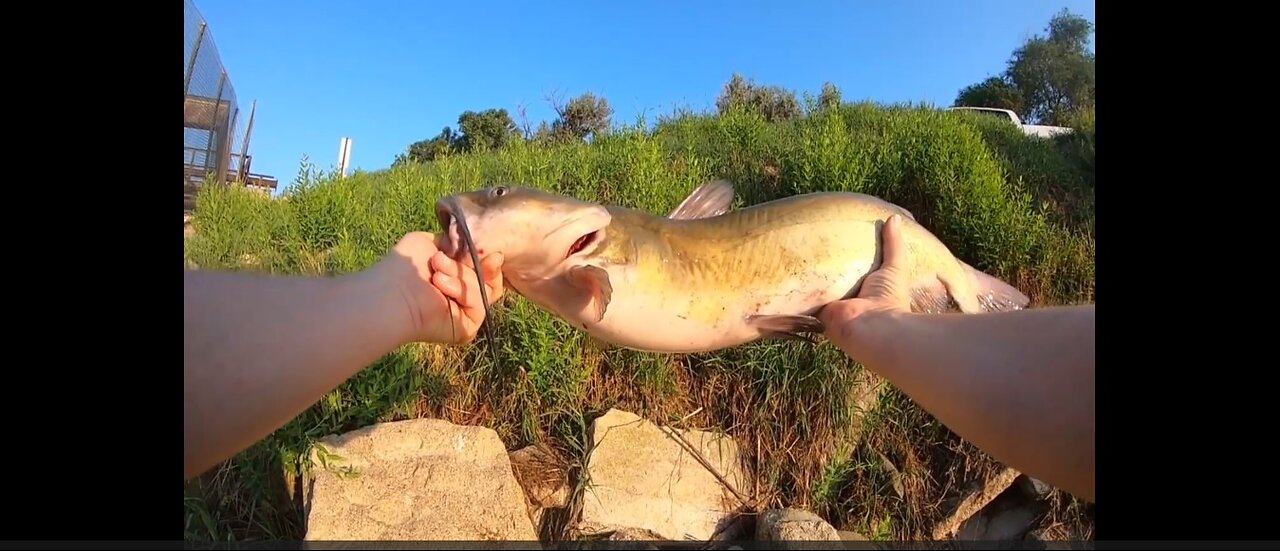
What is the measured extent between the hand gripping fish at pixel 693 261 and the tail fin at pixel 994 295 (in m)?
0.01

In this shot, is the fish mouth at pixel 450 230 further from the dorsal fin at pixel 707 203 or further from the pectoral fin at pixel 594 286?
the dorsal fin at pixel 707 203

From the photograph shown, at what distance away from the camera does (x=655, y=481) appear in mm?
4176

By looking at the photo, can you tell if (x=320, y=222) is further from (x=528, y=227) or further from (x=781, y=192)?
(x=528, y=227)

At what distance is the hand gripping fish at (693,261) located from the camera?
185cm

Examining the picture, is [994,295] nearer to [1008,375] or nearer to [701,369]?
[1008,375]

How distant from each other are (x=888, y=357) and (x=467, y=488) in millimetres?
2744

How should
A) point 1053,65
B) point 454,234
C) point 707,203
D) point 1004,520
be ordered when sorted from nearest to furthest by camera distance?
point 454,234 → point 707,203 → point 1004,520 → point 1053,65

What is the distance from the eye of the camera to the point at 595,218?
1.90 meters

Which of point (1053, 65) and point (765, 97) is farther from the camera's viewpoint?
point (1053, 65)

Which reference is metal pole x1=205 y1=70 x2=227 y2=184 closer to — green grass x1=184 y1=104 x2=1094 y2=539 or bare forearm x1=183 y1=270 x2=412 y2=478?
green grass x1=184 y1=104 x2=1094 y2=539

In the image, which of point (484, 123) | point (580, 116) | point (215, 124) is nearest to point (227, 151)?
point (215, 124)

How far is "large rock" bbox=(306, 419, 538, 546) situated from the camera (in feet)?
11.9

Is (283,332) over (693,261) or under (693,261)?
under

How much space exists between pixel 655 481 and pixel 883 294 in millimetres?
2484
